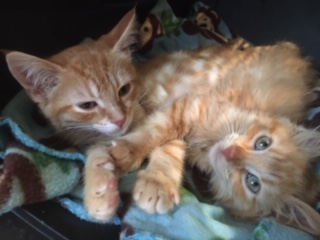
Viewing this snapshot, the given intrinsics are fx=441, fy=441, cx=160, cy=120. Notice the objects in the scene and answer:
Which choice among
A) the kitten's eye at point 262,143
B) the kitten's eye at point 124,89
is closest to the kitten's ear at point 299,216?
the kitten's eye at point 262,143

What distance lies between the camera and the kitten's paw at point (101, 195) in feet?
3.74

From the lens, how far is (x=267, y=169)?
1.35 m

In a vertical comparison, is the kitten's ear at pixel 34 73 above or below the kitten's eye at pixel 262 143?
above

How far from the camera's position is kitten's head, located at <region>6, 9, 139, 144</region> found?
1.37m

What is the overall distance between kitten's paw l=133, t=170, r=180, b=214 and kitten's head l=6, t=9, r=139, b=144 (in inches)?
8.5

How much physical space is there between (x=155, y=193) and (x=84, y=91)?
0.40 meters

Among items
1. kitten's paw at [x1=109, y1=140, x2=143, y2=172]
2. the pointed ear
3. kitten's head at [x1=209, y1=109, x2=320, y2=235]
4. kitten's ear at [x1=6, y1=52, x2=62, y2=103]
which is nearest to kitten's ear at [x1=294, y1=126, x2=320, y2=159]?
kitten's head at [x1=209, y1=109, x2=320, y2=235]

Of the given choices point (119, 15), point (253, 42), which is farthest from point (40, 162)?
point (253, 42)

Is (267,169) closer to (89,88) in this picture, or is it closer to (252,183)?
(252,183)

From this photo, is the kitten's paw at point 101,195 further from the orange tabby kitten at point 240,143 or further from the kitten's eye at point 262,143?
the kitten's eye at point 262,143

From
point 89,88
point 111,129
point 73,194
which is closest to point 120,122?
point 111,129

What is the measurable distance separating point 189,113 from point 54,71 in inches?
19.6

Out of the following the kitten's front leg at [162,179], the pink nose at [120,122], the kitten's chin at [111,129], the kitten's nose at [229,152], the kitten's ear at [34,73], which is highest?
the kitten's ear at [34,73]

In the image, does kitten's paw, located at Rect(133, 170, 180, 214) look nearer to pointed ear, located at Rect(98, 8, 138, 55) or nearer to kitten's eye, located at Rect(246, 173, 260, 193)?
kitten's eye, located at Rect(246, 173, 260, 193)
